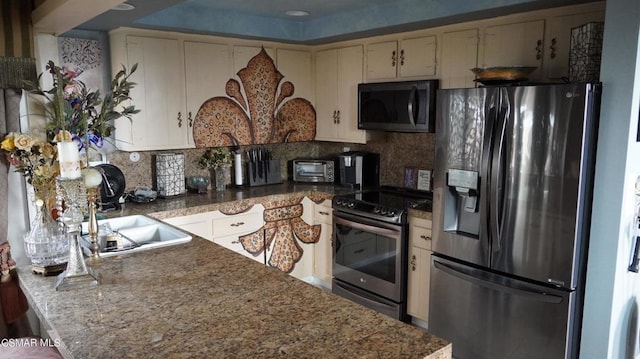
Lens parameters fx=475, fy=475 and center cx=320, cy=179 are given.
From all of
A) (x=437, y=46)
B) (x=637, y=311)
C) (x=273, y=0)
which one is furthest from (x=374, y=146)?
(x=637, y=311)

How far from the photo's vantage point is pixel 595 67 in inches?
99.5

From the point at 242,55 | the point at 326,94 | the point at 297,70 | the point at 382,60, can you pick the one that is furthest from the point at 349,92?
the point at 242,55

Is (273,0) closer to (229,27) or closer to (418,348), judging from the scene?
(229,27)

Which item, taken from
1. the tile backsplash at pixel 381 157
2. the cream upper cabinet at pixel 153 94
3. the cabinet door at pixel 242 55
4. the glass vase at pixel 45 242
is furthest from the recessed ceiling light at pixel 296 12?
the glass vase at pixel 45 242

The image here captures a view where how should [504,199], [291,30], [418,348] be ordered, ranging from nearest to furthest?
[418,348] → [504,199] → [291,30]

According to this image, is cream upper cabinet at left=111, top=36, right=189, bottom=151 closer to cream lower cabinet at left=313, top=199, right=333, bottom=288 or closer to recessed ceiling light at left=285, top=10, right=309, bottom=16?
recessed ceiling light at left=285, top=10, right=309, bottom=16

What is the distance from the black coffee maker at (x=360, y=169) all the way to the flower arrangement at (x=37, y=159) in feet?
8.76

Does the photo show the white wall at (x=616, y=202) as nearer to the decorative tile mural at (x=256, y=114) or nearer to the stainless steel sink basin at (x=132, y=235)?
the stainless steel sink basin at (x=132, y=235)

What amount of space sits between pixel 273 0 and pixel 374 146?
5.34 feet

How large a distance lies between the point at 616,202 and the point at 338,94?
98.5 inches

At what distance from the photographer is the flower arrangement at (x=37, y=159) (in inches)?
74.0

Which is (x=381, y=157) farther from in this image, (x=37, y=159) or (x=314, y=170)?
(x=37, y=159)

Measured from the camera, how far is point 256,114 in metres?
4.22

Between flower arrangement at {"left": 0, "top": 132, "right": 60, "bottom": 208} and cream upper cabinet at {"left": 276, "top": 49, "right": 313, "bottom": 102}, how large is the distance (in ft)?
8.69
